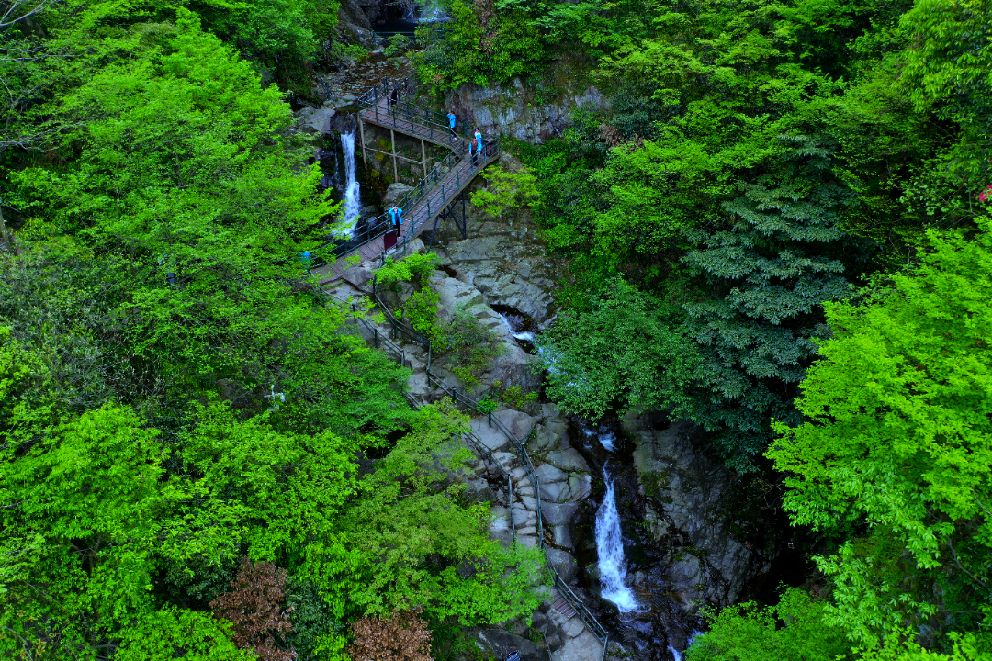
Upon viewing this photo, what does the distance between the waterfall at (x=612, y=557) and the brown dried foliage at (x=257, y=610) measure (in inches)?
419

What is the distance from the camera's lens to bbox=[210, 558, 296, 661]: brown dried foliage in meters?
9.38

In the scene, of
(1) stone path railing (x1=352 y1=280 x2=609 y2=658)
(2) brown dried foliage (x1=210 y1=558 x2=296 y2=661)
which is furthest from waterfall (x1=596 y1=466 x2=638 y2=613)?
(2) brown dried foliage (x1=210 y1=558 x2=296 y2=661)

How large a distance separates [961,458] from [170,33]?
78.3 feet

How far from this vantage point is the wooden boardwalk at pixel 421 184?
73.6 feet

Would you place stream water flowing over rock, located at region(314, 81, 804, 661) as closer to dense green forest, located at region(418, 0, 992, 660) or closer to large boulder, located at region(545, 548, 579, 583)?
large boulder, located at region(545, 548, 579, 583)

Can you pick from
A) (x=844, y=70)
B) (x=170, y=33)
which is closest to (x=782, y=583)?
(x=844, y=70)

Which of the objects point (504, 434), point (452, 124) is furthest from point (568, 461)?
point (452, 124)

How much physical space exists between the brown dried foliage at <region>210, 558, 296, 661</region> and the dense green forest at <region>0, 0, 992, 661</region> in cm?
6

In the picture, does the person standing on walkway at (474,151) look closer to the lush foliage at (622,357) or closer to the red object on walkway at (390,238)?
the red object on walkway at (390,238)

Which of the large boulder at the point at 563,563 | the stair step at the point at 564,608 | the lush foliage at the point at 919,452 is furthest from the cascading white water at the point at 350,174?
the lush foliage at the point at 919,452

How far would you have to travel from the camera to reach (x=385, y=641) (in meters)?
10.5

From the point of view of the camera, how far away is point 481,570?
44.8 feet

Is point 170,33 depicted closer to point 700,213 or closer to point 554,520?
point 700,213

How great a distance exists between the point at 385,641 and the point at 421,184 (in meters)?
20.2
